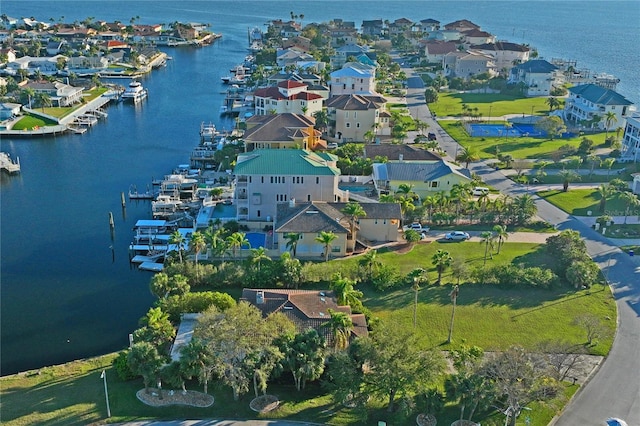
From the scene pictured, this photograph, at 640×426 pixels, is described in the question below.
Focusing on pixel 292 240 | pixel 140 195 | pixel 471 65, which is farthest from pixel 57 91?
pixel 471 65

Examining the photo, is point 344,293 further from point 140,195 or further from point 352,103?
point 352,103

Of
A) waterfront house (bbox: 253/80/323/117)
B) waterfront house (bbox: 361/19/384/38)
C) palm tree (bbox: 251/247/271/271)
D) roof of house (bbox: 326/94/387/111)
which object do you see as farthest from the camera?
waterfront house (bbox: 361/19/384/38)

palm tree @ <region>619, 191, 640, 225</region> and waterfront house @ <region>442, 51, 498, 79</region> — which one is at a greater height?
waterfront house @ <region>442, 51, 498, 79</region>

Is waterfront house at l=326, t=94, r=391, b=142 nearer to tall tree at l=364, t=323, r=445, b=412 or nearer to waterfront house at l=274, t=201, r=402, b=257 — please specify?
waterfront house at l=274, t=201, r=402, b=257

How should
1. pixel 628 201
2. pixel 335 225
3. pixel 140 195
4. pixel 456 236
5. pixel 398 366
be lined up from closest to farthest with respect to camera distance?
pixel 398 366, pixel 335 225, pixel 456 236, pixel 628 201, pixel 140 195

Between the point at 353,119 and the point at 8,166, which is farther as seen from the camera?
the point at 353,119

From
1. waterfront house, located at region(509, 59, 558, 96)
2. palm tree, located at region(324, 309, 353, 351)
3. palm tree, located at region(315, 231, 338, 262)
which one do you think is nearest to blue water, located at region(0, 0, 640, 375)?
palm tree, located at region(315, 231, 338, 262)
